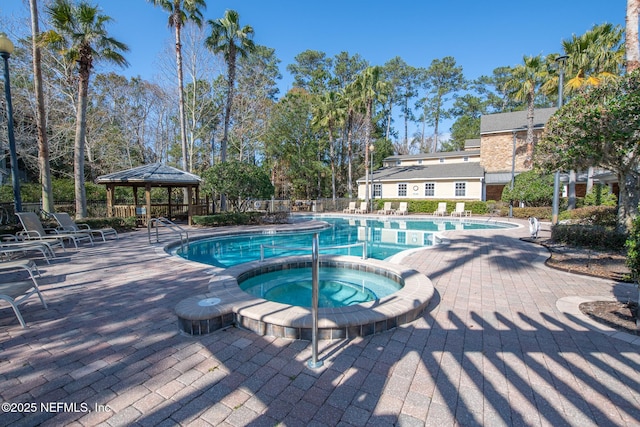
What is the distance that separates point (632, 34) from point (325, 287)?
10766 millimetres

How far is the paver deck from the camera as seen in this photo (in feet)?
6.97

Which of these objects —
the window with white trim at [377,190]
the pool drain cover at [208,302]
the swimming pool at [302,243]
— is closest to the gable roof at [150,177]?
the swimming pool at [302,243]

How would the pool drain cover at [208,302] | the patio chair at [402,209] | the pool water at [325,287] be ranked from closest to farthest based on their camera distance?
the pool drain cover at [208,302]
the pool water at [325,287]
the patio chair at [402,209]

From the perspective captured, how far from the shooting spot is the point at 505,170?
24562 mm

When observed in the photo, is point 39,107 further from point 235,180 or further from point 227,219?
point 227,219

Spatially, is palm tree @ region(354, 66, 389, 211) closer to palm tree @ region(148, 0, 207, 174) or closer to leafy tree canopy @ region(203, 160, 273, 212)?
leafy tree canopy @ region(203, 160, 273, 212)

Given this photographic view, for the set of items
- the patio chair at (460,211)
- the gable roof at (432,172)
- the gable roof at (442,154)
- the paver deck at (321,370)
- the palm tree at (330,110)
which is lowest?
the paver deck at (321,370)

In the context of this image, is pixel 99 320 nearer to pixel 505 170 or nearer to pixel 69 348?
pixel 69 348

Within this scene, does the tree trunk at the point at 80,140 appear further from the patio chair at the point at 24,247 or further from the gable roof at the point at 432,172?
the gable roof at the point at 432,172

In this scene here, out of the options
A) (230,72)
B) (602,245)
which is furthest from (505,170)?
(230,72)

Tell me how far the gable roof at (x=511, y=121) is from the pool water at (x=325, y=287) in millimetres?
24379

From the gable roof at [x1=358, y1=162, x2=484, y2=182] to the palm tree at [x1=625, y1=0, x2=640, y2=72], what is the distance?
49.8 feet

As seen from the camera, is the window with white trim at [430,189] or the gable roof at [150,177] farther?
the window with white trim at [430,189]

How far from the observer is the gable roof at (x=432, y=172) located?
23688 millimetres
